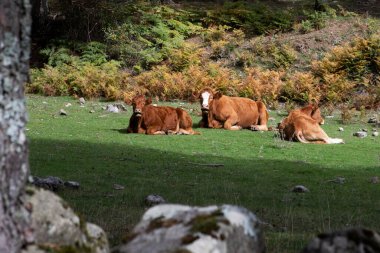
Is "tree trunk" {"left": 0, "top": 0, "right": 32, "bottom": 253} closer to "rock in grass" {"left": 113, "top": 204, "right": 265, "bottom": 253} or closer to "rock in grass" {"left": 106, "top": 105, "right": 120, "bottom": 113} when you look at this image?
"rock in grass" {"left": 113, "top": 204, "right": 265, "bottom": 253}

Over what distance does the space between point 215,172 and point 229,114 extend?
8.01 metres

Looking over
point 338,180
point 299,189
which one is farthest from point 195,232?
point 338,180

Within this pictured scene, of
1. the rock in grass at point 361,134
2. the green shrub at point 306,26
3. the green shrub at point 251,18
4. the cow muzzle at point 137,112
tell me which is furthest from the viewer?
the green shrub at point 251,18

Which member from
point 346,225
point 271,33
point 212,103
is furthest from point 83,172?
point 271,33

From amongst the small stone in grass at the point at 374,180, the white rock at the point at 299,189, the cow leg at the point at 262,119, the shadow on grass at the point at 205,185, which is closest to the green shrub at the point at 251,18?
the cow leg at the point at 262,119

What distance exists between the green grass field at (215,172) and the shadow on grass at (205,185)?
15 mm

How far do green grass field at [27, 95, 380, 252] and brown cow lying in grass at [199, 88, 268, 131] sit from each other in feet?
2.65

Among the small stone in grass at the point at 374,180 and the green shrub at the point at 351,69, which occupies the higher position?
the green shrub at the point at 351,69

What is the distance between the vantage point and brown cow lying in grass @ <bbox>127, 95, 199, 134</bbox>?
17.8 m

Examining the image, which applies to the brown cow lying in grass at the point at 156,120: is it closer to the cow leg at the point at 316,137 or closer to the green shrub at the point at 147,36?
the cow leg at the point at 316,137

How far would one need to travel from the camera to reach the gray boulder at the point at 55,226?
12.5ft

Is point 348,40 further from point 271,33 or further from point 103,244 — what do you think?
point 103,244

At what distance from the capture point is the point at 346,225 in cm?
745

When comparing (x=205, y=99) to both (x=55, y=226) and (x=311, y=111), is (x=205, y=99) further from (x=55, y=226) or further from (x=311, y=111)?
(x=55, y=226)
